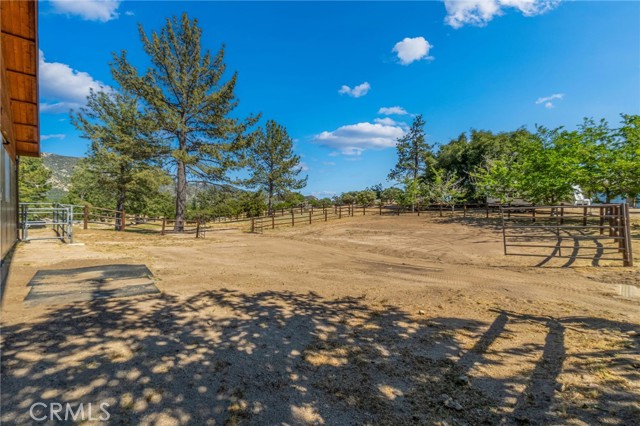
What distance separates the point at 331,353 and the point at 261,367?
33.9 inches

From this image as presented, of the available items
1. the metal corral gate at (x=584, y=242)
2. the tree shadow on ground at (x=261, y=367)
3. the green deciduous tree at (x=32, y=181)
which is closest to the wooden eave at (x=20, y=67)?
the tree shadow on ground at (x=261, y=367)

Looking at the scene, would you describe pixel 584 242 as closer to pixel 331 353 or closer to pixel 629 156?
pixel 629 156

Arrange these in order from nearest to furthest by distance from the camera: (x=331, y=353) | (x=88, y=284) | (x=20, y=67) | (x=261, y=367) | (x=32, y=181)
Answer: (x=261, y=367) → (x=331, y=353) → (x=88, y=284) → (x=20, y=67) → (x=32, y=181)

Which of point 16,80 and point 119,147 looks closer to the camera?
point 16,80

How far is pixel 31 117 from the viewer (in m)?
9.41

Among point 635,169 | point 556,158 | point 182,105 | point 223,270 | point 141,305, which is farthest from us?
point 182,105

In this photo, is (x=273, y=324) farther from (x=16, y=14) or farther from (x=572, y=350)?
(x=16, y=14)

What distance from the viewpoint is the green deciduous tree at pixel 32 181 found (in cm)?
2883

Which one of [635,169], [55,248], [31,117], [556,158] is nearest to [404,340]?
[55,248]

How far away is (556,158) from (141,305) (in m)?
20.3

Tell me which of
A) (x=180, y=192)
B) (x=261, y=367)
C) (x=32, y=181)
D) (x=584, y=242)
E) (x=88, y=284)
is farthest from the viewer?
(x=32, y=181)

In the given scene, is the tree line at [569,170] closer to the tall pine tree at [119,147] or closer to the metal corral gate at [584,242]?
the metal corral gate at [584,242]

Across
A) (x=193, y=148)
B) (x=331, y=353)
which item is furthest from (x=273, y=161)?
(x=331, y=353)

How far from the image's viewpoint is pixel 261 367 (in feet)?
10.3
